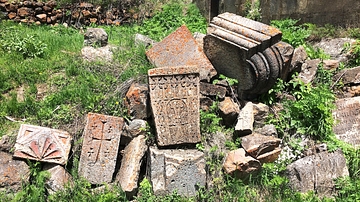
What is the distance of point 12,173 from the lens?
12.0 ft

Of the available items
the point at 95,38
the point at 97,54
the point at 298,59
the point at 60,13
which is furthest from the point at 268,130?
the point at 60,13

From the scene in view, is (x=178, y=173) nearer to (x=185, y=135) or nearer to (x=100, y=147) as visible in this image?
(x=185, y=135)

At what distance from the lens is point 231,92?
4.60 metres

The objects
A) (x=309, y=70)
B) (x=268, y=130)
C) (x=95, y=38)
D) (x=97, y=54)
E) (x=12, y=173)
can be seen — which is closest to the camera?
(x=12, y=173)

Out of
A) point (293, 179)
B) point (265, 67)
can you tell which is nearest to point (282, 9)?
point (265, 67)

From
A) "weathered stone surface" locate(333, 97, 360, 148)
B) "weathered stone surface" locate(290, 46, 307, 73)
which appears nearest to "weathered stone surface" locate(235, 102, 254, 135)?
"weathered stone surface" locate(290, 46, 307, 73)

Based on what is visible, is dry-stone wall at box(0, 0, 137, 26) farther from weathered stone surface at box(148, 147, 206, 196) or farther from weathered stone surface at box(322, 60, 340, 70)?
weathered stone surface at box(148, 147, 206, 196)

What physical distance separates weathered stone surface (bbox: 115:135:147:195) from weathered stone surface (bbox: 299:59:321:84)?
231cm

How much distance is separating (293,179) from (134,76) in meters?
2.29

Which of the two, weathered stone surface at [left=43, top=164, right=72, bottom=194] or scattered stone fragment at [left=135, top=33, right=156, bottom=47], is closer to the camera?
weathered stone surface at [left=43, top=164, right=72, bottom=194]

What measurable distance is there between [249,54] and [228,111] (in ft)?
2.46

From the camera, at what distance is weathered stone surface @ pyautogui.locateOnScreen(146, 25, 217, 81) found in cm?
475

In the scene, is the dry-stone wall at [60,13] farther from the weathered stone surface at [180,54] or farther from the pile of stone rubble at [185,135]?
the pile of stone rubble at [185,135]

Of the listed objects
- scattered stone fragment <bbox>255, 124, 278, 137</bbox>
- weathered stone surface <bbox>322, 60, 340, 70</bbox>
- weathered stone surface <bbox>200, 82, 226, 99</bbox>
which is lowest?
scattered stone fragment <bbox>255, 124, 278, 137</bbox>
